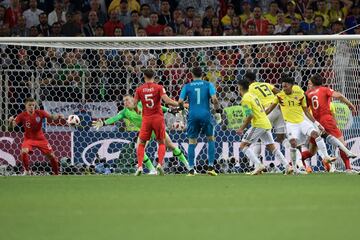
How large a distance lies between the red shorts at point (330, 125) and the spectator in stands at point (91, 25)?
22.0 feet

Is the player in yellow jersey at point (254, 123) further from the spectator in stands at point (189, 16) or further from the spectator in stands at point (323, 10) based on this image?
the spectator in stands at point (323, 10)

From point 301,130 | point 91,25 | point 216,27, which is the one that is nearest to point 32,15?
point 91,25

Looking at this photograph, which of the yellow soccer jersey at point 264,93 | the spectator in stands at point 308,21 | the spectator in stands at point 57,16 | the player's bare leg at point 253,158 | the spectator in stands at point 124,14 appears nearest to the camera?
the player's bare leg at point 253,158

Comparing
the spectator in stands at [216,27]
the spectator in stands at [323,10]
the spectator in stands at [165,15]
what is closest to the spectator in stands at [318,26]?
the spectator in stands at [323,10]

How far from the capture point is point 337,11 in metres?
24.5

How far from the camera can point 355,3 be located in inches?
995

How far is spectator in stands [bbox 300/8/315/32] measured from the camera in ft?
77.2

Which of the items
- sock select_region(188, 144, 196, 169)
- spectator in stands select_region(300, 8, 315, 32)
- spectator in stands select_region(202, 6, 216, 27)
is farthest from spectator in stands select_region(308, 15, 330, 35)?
sock select_region(188, 144, 196, 169)

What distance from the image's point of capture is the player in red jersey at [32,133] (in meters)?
18.9

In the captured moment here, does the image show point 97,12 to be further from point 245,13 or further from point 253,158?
point 253,158

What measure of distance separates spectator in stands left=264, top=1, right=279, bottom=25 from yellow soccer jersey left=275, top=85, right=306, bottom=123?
6.01 m

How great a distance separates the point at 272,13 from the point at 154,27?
3.26 m

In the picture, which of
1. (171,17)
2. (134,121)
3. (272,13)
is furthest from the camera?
(272,13)

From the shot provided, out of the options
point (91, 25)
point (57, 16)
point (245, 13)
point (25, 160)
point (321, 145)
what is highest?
point (57, 16)
